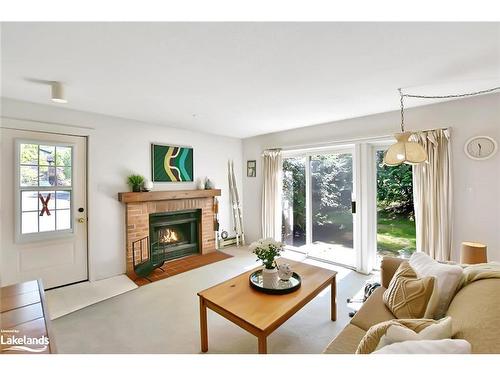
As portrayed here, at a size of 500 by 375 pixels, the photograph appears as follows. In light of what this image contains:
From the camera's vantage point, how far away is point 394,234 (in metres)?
3.17

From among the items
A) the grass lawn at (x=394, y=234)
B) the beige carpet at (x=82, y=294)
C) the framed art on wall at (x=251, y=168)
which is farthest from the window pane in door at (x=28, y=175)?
the grass lawn at (x=394, y=234)

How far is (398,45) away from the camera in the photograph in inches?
57.2

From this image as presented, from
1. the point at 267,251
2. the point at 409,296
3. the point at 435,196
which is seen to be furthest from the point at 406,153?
the point at 267,251

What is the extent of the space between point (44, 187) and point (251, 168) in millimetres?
3134

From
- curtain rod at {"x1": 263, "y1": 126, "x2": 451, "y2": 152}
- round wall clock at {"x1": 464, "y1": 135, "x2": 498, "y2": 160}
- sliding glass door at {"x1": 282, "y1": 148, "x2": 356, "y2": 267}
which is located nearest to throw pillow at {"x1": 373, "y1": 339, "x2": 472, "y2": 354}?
round wall clock at {"x1": 464, "y1": 135, "x2": 498, "y2": 160}

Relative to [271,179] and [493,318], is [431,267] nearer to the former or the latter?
[493,318]

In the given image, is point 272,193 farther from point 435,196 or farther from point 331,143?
point 435,196

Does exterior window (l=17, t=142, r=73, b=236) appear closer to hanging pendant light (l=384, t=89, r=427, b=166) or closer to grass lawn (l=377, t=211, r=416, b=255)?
hanging pendant light (l=384, t=89, r=427, b=166)

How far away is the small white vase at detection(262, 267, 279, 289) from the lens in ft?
6.03

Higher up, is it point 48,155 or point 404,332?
point 48,155

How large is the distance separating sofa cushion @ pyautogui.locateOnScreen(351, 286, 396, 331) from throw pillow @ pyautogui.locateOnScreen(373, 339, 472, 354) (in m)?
0.68

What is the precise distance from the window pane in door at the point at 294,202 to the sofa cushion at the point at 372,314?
2.36 m

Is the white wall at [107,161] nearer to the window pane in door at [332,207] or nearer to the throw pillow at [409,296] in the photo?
the window pane in door at [332,207]
